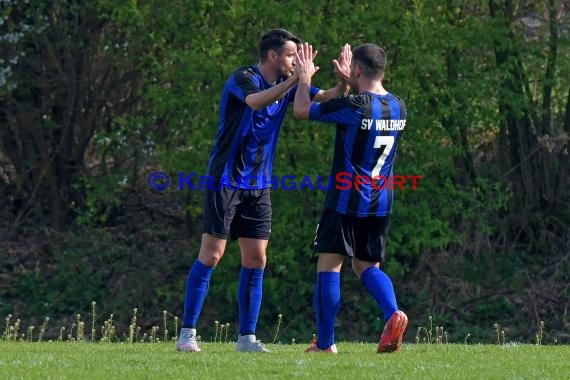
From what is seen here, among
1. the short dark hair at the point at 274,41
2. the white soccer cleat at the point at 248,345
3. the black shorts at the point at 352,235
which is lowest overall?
the white soccer cleat at the point at 248,345

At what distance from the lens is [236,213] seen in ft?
30.3

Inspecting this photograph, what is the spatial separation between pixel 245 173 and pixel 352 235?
922mm

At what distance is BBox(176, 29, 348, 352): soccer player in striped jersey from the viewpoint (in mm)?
9086

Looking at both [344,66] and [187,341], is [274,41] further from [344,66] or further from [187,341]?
[187,341]

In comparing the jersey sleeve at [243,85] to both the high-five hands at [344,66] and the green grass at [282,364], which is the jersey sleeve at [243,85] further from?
the green grass at [282,364]

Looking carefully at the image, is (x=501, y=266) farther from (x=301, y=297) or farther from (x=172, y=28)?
(x=172, y=28)

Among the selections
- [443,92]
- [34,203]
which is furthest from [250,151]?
[34,203]

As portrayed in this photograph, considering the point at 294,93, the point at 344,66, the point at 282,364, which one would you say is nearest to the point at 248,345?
the point at 282,364

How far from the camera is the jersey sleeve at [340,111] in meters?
8.57

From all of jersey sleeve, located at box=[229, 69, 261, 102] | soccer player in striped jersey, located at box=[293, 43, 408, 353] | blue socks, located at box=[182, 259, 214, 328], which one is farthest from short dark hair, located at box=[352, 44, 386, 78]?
blue socks, located at box=[182, 259, 214, 328]

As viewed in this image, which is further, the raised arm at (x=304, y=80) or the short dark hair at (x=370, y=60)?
the short dark hair at (x=370, y=60)

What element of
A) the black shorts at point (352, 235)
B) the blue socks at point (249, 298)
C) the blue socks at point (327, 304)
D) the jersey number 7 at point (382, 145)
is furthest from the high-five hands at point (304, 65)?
the blue socks at point (249, 298)

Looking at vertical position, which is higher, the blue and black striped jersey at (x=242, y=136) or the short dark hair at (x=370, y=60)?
the short dark hair at (x=370, y=60)

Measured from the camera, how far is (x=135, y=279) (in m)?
18.4
